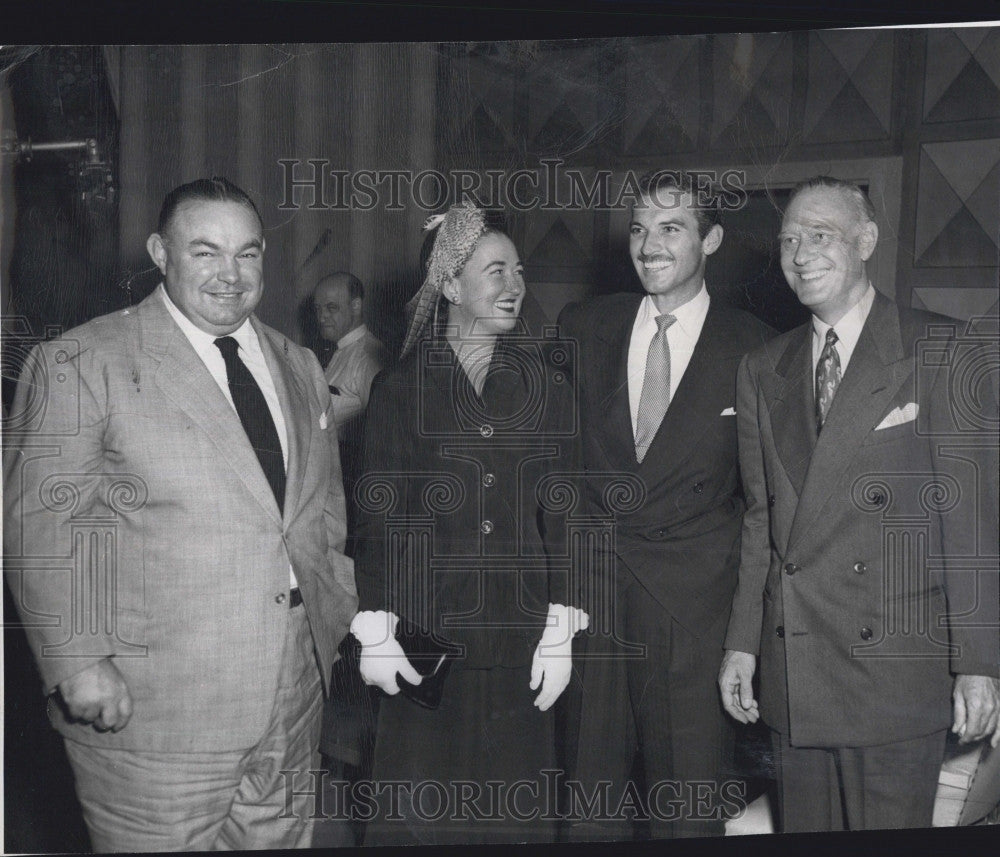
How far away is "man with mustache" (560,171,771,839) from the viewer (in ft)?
7.82

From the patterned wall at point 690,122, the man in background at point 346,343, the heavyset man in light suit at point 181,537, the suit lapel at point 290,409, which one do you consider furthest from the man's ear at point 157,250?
the patterned wall at point 690,122

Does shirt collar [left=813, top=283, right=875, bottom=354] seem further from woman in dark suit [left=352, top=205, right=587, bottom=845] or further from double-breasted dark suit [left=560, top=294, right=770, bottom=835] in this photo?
woman in dark suit [left=352, top=205, right=587, bottom=845]

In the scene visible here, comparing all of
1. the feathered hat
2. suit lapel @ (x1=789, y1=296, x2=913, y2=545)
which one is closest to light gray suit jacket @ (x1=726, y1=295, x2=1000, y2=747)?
suit lapel @ (x1=789, y1=296, x2=913, y2=545)

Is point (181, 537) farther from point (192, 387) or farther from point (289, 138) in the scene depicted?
point (289, 138)

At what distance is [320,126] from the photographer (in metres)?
2.38

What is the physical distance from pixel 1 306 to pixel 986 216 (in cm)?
215

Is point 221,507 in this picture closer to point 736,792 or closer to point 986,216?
point 736,792

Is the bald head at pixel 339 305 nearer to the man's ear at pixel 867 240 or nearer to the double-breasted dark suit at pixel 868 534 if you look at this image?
the double-breasted dark suit at pixel 868 534

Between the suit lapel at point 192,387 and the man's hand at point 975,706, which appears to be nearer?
the suit lapel at point 192,387

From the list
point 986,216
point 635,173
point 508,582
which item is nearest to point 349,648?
point 508,582

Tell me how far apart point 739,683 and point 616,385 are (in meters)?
0.71

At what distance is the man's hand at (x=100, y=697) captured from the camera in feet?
7.75

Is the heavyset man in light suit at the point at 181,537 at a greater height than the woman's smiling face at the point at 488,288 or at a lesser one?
lesser

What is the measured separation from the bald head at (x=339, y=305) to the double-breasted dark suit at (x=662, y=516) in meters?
0.45
